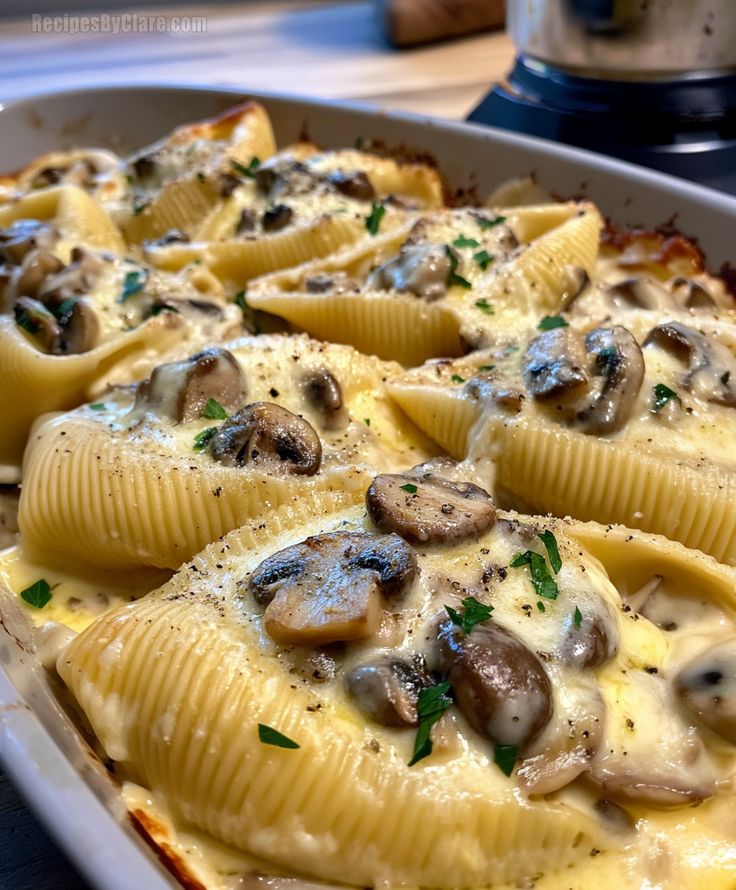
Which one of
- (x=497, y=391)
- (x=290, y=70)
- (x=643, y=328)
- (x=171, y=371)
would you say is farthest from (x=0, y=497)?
(x=290, y=70)

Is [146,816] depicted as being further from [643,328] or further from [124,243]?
[124,243]

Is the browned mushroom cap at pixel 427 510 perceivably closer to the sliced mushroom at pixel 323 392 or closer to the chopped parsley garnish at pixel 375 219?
the sliced mushroom at pixel 323 392

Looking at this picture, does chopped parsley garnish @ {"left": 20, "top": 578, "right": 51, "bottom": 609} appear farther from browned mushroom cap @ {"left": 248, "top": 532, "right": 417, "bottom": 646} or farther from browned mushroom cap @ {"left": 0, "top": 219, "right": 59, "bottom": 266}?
browned mushroom cap @ {"left": 0, "top": 219, "right": 59, "bottom": 266}

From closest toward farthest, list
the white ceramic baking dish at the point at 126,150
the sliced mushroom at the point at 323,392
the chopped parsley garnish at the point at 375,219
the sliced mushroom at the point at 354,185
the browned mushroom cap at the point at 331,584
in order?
the white ceramic baking dish at the point at 126,150 → the browned mushroom cap at the point at 331,584 → the sliced mushroom at the point at 323,392 → the chopped parsley garnish at the point at 375,219 → the sliced mushroom at the point at 354,185

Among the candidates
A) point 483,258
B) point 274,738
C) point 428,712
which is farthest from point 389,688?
point 483,258

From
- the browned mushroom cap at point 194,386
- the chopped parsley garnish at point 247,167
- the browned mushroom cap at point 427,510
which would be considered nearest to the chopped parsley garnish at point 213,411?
the browned mushroom cap at point 194,386

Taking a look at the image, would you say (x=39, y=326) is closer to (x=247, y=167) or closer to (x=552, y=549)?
(x=247, y=167)
